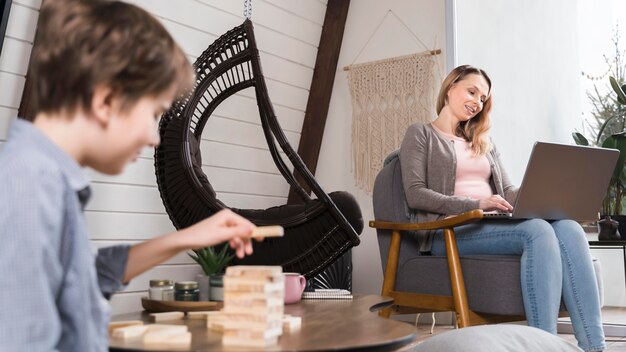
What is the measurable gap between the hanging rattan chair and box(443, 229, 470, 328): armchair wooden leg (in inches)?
12.7

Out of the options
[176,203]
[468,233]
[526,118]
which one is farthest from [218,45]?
[526,118]

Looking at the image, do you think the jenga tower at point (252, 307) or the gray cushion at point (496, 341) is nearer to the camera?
the jenga tower at point (252, 307)

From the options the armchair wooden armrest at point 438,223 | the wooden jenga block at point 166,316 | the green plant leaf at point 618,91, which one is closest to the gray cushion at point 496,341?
the armchair wooden armrest at point 438,223

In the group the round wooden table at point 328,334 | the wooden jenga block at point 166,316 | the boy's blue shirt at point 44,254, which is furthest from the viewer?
the wooden jenga block at point 166,316

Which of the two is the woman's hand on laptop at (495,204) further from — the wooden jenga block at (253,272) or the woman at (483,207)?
the wooden jenga block at (253,272)

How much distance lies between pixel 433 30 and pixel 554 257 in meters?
1.65

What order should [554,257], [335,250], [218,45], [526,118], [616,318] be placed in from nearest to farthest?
1. [554,257]
2. [335,250]
3. [218,45]
4. [616,318]
5. [526,118]

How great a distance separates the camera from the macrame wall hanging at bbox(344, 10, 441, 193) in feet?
11.8

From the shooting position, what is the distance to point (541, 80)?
402 centimetres

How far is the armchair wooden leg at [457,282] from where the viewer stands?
2357 millimetres

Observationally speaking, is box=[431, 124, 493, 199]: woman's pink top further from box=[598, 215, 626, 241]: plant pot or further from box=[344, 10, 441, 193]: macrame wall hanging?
box=[598, 215, 626, 241]: plant pot

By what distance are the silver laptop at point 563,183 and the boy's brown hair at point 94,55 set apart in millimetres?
1666

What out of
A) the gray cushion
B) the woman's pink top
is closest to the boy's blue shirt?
the gray cushion

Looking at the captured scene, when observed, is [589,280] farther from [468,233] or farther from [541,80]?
[541,80]
